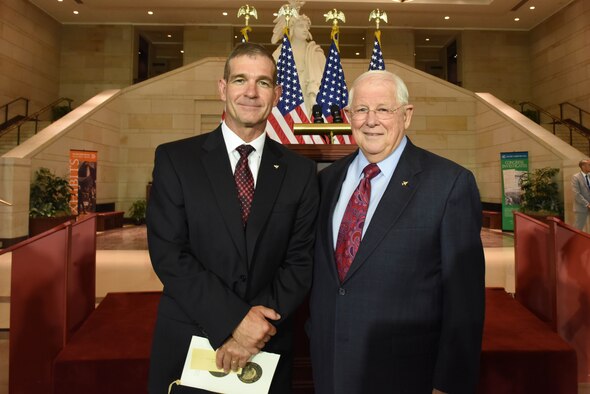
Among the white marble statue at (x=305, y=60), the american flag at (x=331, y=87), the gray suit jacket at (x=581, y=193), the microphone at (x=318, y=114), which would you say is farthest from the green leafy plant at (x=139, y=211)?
the gray suit jacket at (x=581, y=193)

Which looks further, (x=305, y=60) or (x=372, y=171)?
(x=305, y=60)

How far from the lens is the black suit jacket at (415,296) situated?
1576mm

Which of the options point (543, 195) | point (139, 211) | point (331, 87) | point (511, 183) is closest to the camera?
point (331, 87)

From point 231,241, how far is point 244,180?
287 millimetres

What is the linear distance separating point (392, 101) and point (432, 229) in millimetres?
575

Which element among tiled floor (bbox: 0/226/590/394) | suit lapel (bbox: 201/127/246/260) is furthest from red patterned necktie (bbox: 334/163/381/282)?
tiled floor (bbox: 0/226/590/394)

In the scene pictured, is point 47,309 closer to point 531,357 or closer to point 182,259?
Answer: point 182,259

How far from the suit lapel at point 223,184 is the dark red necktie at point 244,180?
51 mm

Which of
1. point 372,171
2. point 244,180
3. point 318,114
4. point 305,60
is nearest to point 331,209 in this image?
point 372,171

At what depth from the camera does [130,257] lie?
781 centimetres

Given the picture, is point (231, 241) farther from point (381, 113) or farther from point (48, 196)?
point (48, 196)

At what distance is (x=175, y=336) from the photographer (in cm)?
170

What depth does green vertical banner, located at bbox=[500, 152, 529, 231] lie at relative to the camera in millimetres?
12141

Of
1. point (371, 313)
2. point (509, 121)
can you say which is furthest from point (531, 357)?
point (509, 121)
